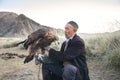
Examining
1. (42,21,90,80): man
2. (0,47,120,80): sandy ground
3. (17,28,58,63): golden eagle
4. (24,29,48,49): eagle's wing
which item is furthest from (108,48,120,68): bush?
(24,29,48,49): eagle's wing

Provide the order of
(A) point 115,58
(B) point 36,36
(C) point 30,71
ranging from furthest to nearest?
(C) point 30,71 < (A) point 115,58 < (B) point 36,36

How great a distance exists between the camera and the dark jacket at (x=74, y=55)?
6.45m

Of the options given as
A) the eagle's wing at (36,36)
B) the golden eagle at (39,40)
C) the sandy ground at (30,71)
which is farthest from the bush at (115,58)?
the eagle's wing at (36,36)

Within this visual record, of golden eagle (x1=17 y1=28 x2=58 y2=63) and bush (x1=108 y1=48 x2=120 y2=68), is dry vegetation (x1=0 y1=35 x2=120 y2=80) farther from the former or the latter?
golden eagle (x1=17 y1=28 x2=58 y2=63)

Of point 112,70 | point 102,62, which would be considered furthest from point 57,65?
point 102,62

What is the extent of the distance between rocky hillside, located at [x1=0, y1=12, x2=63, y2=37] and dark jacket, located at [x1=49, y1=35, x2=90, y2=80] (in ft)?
102

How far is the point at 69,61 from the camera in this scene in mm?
6535

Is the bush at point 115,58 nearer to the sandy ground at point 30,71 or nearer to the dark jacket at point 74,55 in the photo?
the sandy ground at point 30,71

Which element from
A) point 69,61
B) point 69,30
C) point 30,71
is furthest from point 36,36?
point 30,71

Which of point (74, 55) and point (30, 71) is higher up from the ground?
point (74, 55)

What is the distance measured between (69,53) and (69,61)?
16cm

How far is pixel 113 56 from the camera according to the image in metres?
9.29

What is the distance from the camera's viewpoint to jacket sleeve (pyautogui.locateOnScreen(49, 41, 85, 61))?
644 centimetres

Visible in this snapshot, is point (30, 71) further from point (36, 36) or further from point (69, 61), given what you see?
point (69, 61)
